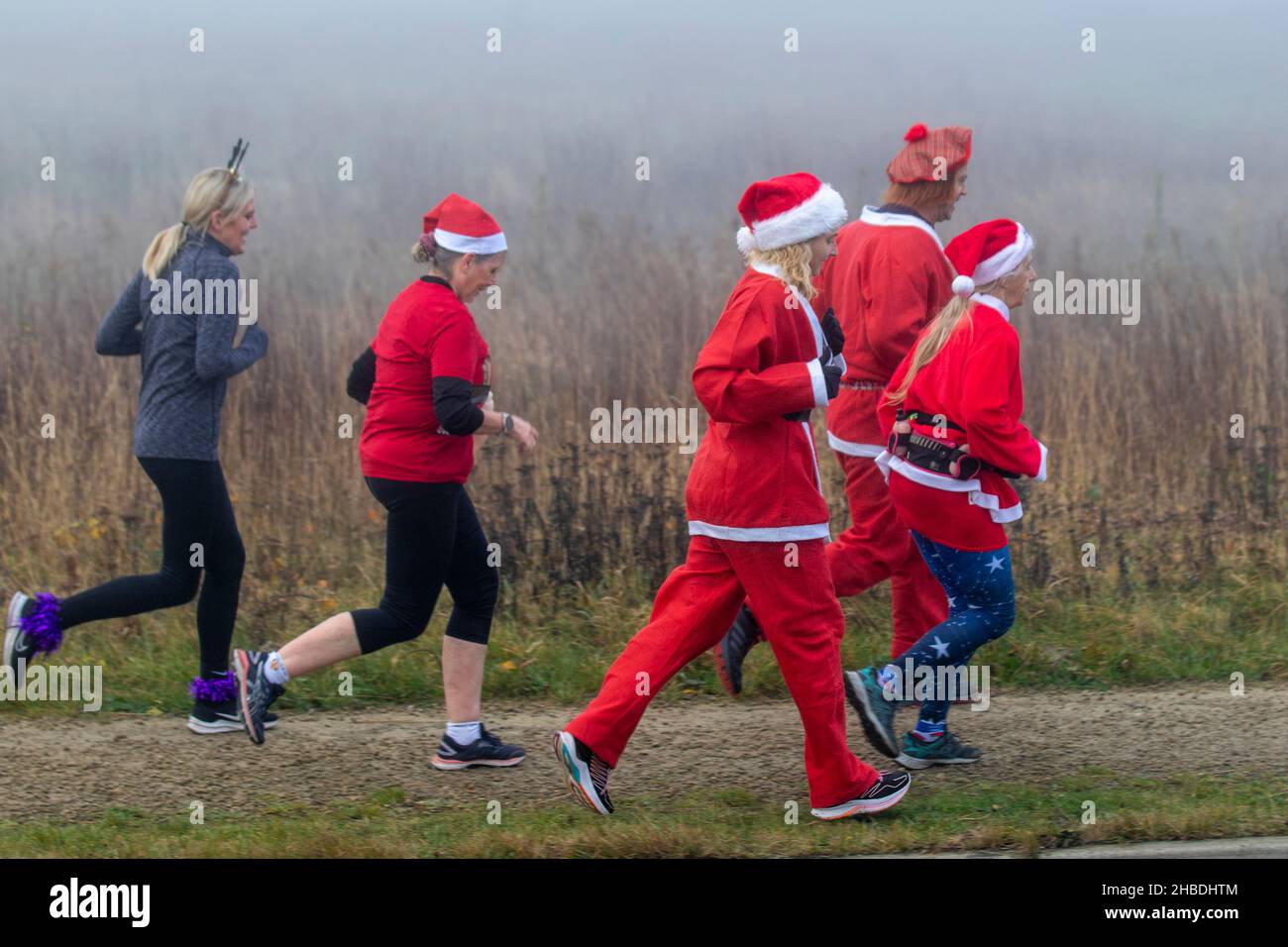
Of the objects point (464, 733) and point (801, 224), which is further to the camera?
point (464, 733)

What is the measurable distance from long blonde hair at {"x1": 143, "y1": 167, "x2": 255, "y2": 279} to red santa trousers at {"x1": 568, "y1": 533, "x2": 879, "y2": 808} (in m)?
1.98

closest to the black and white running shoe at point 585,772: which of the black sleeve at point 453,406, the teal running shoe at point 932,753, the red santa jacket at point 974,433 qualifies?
the black sleeve at point 453,406

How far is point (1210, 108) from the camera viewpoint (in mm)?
14008

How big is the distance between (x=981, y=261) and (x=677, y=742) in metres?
1.90

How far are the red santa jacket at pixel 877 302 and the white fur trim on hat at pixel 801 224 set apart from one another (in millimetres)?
762

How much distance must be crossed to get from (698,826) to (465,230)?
1.94 m

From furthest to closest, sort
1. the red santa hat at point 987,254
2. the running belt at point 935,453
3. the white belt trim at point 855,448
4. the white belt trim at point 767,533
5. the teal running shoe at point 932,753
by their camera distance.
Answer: the white belt trim at point 855,448
the teal running shoe at point 932,753
the red santa hat at point 987,254
the running belt at point 935,453
the white belt trim at point 767,533

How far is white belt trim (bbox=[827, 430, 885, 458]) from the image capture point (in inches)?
214

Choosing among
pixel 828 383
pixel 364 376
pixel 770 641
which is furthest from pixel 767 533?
pixel 364 376

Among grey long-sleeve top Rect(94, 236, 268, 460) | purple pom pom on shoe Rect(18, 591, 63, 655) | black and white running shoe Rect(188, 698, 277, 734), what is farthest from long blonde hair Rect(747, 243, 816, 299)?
purple pom pom on shoe Rect(18, 591, 63, 655)

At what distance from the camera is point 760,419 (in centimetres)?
442

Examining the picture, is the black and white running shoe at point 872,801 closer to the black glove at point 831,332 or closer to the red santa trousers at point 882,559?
the red santa trousers at point 882,559

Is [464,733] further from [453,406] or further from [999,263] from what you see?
[999,263]

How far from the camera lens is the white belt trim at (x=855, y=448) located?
543 centimetres
